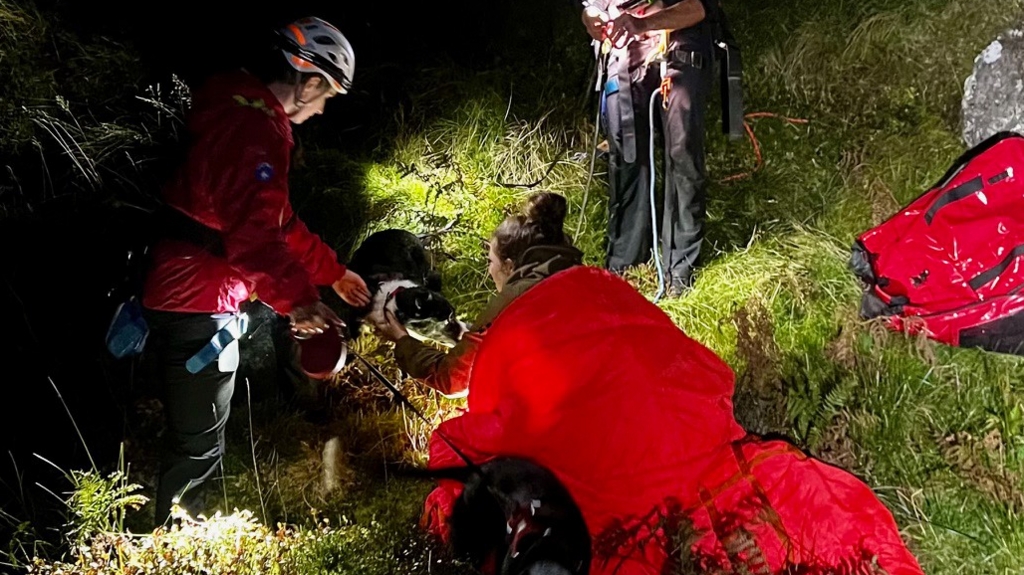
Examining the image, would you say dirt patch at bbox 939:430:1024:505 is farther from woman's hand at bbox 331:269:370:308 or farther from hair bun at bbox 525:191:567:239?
woman's hand at bbox 331:269:370:308

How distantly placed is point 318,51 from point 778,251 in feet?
11.1

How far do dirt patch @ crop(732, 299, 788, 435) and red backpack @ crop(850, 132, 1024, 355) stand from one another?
0.68 m

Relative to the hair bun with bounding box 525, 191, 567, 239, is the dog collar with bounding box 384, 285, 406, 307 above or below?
below

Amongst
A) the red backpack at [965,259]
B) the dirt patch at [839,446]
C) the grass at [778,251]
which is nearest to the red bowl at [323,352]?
the grass at [778,251]

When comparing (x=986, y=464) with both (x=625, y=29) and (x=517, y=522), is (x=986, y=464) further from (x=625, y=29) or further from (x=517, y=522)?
(x=625, y=29)

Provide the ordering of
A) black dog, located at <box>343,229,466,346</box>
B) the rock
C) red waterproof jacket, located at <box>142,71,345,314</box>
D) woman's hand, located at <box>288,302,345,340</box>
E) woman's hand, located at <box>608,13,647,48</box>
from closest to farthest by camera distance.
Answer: red waterproof jacket, located at <box>142,71,345,314</box>, woman's hand, located at <box>288,302,345,340</box>, black dog, located at <box>343,229,466,346</box>, woman's hand, located at <box>608,13,647,48</box>, the rock

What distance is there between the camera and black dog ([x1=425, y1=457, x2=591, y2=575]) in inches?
73.5

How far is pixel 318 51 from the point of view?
2777 millimetres

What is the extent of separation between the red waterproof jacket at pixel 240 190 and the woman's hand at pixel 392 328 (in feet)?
2.01

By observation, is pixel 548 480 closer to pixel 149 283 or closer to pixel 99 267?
pixel 149 283

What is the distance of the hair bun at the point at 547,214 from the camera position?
272 centimetres

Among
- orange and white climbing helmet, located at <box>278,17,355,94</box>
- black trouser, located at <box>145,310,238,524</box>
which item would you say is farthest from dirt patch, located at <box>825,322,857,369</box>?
black trouser, located at <box>145,310,238,524</box>

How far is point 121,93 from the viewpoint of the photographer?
13.4 feet

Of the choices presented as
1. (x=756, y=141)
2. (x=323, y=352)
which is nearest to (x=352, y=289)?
(x=323, y=352)
